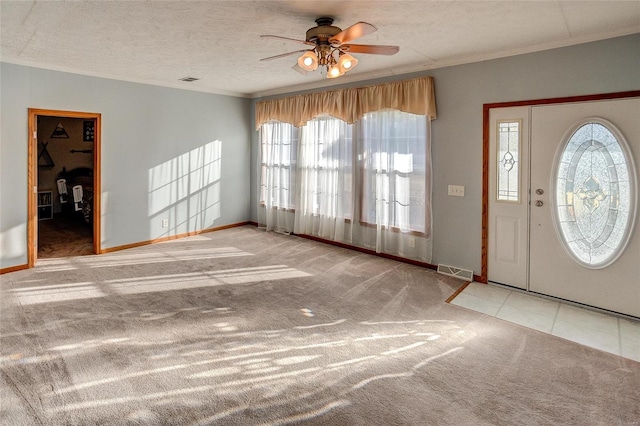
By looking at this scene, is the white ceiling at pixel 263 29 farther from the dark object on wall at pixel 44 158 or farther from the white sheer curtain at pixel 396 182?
the dark object on wall at pixel 44 158

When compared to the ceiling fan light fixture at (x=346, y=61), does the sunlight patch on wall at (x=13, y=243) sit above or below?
below

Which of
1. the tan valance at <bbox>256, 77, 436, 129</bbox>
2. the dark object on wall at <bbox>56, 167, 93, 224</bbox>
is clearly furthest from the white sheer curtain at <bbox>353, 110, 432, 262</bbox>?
the dark object on wall at <bbox>56, 167, 93, 224</bbox>

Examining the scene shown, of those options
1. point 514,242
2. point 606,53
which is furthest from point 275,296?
point 606,53

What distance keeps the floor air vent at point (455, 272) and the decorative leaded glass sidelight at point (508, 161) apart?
940 mm

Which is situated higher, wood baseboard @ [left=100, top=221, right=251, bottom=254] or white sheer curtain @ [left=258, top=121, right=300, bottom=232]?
white sheer curtain @ [left=258, top=121, right=300, bottom=232]

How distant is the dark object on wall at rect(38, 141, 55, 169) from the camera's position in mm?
8328

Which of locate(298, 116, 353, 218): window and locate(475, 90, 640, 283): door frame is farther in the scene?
locate(298, 116, 353, 218): window

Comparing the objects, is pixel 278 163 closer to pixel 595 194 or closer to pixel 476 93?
pixel 476 93

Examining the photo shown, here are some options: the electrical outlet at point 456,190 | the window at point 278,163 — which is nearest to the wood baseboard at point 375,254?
the window at point 278,163

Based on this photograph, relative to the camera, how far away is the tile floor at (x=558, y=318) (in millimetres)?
3052

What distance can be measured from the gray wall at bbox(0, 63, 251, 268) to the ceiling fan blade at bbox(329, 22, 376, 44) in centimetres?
392

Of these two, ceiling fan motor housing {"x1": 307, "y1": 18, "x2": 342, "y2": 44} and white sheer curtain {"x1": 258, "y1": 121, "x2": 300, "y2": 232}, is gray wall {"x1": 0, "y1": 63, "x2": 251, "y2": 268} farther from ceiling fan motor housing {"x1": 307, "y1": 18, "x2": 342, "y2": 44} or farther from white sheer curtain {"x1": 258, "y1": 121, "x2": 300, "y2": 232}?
ceiling fan motor housing {"x1": 307, "y1": 18, "x2": 342, "y2": 44}

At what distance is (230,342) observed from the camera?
9.78ft

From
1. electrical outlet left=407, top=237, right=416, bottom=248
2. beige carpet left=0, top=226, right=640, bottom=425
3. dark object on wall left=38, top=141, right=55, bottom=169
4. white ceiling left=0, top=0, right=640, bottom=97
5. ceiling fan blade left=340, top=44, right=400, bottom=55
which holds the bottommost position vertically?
beige carpet left=0, top=226, right=640, bottom=425
